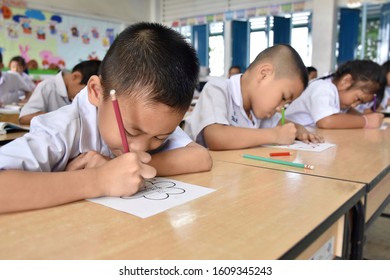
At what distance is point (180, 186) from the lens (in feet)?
2.36

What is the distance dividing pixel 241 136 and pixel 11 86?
12.3 ft

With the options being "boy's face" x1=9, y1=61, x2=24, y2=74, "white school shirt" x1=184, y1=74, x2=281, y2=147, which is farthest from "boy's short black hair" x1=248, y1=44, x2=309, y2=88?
"boy's face" x1=9, y1=61, x2=24, y2=74

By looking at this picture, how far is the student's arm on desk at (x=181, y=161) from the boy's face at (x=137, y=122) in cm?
7

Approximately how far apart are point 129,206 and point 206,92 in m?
0.80

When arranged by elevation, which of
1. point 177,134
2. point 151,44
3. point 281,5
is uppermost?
point 281,5

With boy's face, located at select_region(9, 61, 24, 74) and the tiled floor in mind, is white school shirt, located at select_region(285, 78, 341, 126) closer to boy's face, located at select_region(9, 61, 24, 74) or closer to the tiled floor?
the tiled floor

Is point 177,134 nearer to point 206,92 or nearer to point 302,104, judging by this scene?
point 206,92

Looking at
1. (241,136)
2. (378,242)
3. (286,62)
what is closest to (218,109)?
(241,136)

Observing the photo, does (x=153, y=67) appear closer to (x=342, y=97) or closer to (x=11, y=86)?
(x=342, y=97)

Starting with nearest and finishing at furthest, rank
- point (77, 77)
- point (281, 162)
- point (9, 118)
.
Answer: point (281, 162), point (77, 77), point (9, 118)

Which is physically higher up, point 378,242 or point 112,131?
point 112,131

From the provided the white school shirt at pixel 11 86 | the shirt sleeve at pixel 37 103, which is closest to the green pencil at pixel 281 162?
the shirt sleeve at pixel 37 103

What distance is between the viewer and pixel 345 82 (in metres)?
1.93
